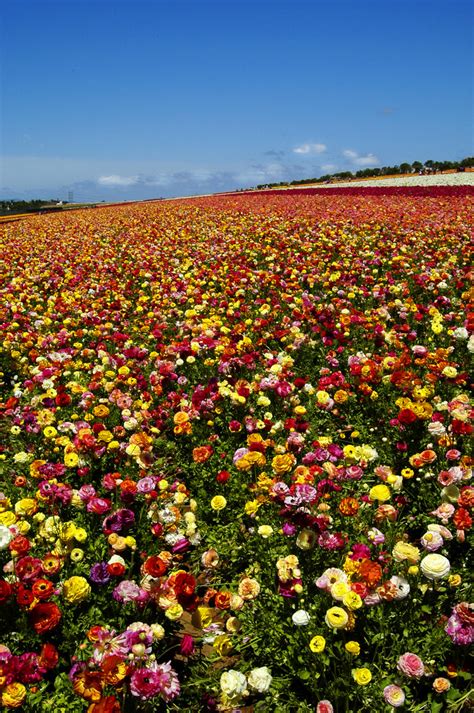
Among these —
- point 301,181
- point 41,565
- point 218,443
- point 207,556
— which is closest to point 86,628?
point 41,565

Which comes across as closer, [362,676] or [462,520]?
[362,676]

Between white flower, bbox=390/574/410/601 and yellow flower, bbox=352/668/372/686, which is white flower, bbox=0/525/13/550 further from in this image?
white flower, bbox=390/574/410/601

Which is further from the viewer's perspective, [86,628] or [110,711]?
[86,628]

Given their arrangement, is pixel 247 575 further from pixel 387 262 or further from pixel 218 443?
pixel 387 262

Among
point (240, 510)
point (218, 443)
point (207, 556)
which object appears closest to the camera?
point (207, 556)

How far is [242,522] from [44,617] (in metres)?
1.69

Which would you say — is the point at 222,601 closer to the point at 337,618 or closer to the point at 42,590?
the point at 337,618

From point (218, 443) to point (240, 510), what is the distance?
0.72 m

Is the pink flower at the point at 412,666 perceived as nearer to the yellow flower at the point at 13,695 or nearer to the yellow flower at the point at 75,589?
the yellow flower at the point at 75,589

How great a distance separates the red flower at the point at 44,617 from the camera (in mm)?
2012

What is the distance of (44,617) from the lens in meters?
2.04

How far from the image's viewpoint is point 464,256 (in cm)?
934

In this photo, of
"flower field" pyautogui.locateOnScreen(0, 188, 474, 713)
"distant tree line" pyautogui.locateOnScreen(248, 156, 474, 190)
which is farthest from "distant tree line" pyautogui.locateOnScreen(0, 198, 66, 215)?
"flower field" pyautogui.locateOnScreen(0, 188, 474, 713)

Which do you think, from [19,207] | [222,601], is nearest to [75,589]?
[222,601]
